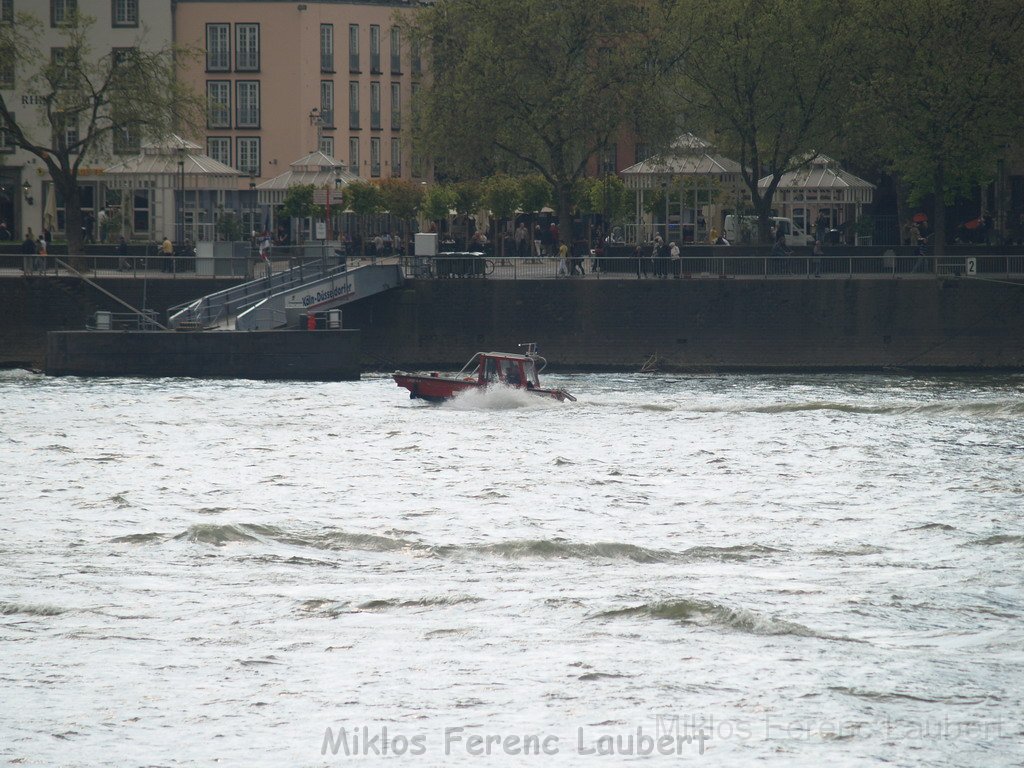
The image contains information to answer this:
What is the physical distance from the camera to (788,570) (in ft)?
88.3

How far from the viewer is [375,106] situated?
91.9 metres

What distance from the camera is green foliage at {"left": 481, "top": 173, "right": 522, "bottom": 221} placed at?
7306 centimetres

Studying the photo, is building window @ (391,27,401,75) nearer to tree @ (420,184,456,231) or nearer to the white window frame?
the white window frame

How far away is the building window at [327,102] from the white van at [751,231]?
24.0 meters

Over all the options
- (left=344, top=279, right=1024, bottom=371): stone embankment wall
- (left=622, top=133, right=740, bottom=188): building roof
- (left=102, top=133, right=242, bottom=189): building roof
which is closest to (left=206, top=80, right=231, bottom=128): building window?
(left=102, top=133, right=242, bottom=189): building roof

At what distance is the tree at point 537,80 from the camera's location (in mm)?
62688

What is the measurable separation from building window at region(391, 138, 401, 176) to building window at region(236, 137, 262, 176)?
790 centimetres

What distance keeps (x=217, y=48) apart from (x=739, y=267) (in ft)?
123

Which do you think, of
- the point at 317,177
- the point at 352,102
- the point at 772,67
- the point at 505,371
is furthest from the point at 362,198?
the point at 505,371

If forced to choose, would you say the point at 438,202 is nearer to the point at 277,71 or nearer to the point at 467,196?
the point at 467,196

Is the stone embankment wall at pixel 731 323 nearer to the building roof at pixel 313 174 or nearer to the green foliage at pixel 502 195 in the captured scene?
the building roof at pixel 313 174

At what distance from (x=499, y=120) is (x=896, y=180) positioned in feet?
62.7

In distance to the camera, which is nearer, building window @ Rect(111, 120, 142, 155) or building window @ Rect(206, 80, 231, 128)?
building window @ Rect(111, 120, 142, 155)

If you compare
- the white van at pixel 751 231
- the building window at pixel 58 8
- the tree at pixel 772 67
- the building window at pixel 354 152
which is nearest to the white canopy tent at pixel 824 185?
the white van at pixel 751 231
